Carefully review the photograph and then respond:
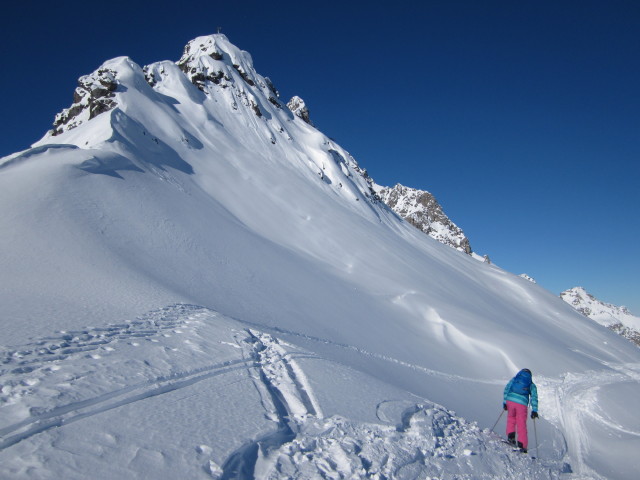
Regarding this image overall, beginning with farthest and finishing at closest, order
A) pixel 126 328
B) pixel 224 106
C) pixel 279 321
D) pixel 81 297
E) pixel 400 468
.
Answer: pixel 224 106, pixel 279 321, pixel 81 297, pixel 126 328, pixel 400 468

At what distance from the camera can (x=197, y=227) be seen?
550 inches

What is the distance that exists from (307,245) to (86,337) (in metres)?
14.3

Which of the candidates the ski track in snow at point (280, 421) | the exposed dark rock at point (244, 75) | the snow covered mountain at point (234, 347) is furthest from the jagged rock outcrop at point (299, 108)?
the ski track in snow at point (280, 421)

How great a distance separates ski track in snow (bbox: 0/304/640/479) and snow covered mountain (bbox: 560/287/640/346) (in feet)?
639

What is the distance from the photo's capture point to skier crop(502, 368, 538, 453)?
606 centimetres

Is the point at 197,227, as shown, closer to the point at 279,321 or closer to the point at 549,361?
the point at 279,321

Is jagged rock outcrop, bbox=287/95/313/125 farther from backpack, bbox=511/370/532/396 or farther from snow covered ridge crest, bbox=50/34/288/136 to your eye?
backpack, bbox=511/370/532/396

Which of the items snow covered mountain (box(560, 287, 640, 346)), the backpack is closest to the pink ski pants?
the backpack

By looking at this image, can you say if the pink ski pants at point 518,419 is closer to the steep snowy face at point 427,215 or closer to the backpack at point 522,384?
the backpack at point 522,384

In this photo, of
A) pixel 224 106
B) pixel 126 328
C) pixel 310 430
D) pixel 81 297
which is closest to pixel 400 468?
pixel 310 430

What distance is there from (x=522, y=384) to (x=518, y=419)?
0.62 meters

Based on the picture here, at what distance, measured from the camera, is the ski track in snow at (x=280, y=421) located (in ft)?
10.8

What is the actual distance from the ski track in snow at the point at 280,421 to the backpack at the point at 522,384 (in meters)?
1.22

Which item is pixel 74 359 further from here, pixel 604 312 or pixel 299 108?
pixel 604 312
